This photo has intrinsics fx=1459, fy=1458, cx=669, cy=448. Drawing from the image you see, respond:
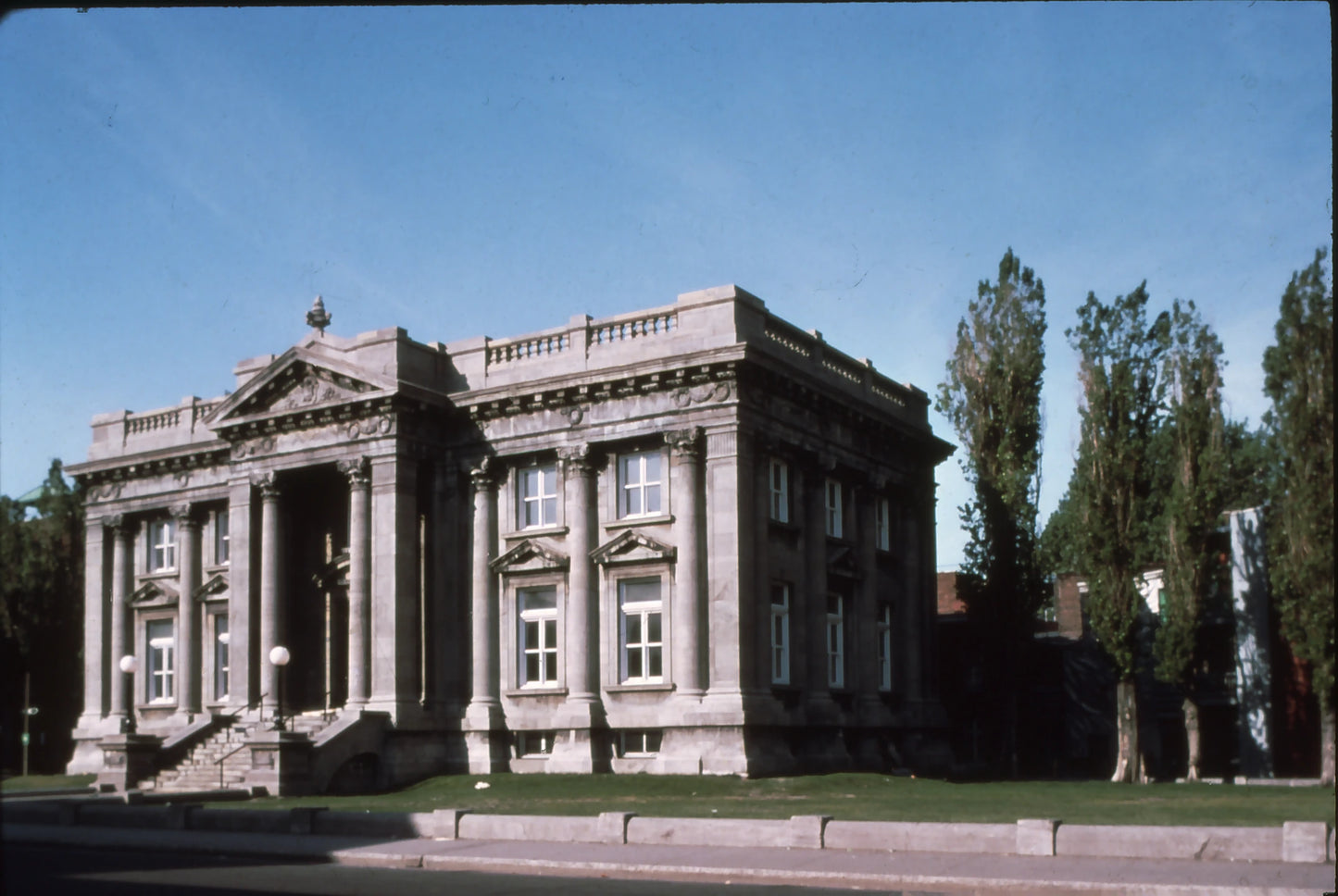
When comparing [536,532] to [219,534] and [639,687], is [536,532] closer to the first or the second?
[639,687]

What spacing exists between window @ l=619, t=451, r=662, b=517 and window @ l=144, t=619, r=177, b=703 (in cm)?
1783

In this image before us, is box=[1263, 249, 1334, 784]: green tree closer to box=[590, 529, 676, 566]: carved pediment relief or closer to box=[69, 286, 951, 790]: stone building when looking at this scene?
box=[69, 286, 951, 790]: stone building

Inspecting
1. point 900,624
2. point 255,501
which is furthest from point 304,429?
point 900,624

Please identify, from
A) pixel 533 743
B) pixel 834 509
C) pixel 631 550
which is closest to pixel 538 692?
pixel 533 743

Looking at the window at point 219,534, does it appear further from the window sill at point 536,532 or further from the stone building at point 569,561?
the window sill at point 536,532

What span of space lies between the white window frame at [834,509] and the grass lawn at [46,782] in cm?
2282

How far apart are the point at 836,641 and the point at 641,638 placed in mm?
6465

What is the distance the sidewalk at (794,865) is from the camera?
54.6ft

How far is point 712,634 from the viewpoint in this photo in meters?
35.0

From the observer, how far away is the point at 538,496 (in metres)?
39.2

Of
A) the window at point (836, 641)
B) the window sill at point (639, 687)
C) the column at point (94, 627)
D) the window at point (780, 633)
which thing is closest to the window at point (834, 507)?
the window at point (836, 641)

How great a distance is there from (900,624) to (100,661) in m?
26.1

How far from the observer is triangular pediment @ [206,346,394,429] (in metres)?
38.7

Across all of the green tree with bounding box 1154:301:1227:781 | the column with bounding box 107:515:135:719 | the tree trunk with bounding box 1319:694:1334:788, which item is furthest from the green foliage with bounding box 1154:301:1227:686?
the column with bounding box 107:515:135:719
